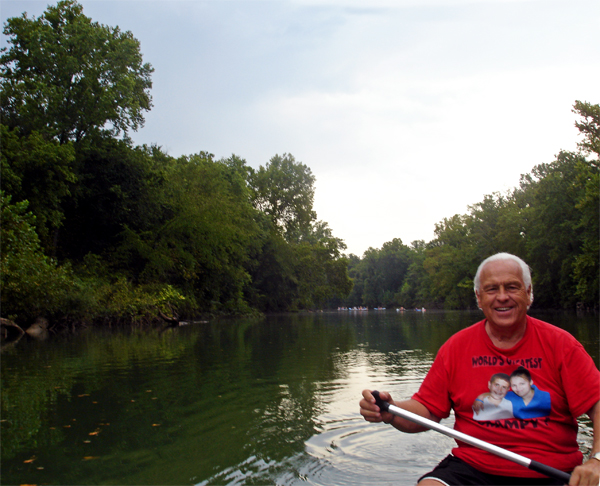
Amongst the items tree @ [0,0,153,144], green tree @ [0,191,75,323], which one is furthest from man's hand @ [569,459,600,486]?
tree @ [0,0,153,144]

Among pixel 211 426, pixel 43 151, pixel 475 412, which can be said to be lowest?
pixel 211 426

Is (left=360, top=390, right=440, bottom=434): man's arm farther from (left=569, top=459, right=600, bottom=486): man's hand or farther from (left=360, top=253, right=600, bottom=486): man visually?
(left=569, top=459, right=600, bottom=486): man's hand

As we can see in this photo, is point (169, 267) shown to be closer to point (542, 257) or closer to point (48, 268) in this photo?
point (48, 268)

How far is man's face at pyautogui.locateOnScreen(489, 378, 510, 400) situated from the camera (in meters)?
2.61

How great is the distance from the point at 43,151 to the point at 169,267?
32.8ft

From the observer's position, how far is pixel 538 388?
2.57 m

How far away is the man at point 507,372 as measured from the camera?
2502 millimetres

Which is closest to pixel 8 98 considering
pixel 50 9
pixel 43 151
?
pixel 50 9

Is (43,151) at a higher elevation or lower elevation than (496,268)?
higher

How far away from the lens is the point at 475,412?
268 cm

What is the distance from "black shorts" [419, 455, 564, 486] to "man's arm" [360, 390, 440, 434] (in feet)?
0.75

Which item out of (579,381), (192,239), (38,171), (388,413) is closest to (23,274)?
(38,171)

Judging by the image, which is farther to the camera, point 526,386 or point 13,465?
point 13,465

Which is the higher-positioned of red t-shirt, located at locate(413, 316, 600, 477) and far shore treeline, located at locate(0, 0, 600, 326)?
far shore treeline, located at locate(0, 0, 600, 326)
